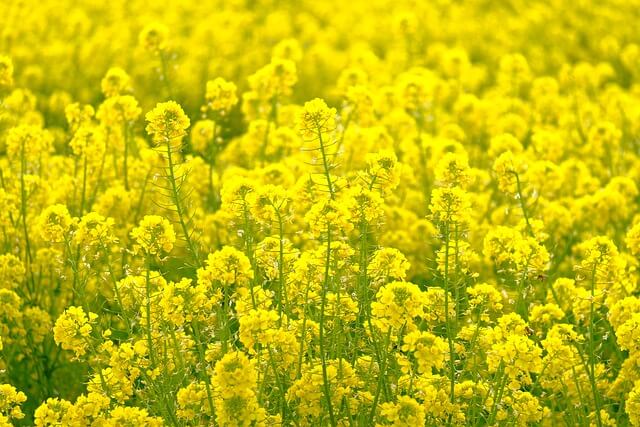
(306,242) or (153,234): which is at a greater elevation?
(306,242)

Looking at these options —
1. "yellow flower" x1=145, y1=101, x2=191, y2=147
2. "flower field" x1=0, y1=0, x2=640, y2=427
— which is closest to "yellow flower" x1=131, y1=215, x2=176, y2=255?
"flower field" x1=0, y1=0, x2=640, y2=427

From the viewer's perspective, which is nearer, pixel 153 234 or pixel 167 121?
pixel 153 234

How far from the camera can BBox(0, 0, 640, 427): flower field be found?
3.63 meters

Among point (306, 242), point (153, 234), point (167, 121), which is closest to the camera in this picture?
point (153, 234)

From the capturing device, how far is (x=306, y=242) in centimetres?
595

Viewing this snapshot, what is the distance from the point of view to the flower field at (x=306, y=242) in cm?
363

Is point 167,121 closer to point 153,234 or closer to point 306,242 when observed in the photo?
point 153,234

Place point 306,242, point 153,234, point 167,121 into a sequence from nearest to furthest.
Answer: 1. point 153,234
2. point 167,121
3. point 306,242

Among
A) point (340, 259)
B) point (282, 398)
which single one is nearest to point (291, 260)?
point (340, 259)

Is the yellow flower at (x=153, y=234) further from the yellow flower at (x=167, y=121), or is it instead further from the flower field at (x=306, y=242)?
the yellow flower at (x=167, y=121)

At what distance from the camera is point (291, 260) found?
159 inches

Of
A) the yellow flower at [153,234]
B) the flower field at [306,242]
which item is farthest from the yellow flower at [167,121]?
the yellow flower at [153,234]

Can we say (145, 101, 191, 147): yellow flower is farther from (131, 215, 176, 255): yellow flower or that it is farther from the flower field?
(131, 215, 176, 255): yellow flower

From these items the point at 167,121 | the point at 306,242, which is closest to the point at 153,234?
the point at 167,121
